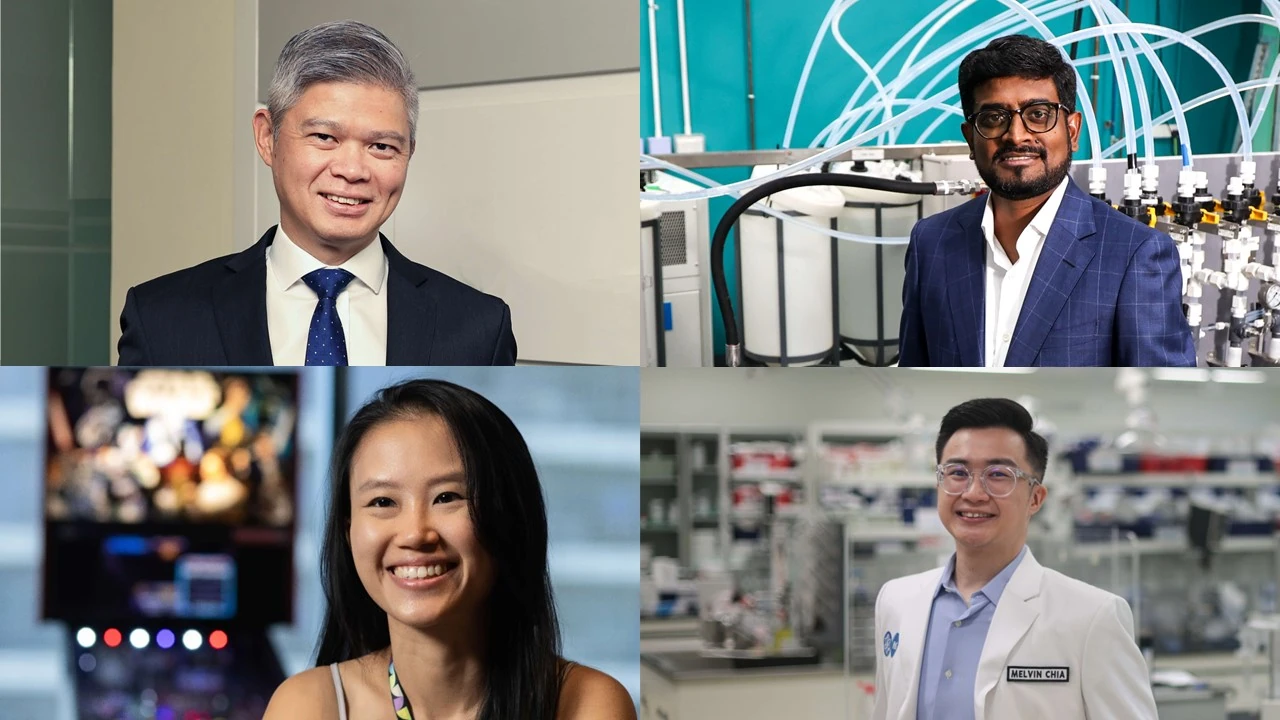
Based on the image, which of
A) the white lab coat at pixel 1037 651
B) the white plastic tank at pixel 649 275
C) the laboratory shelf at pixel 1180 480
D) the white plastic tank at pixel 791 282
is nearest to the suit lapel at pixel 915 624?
the white lab coat at pixel 1037 651

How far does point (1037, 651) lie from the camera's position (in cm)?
90

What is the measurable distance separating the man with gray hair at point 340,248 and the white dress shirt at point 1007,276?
64 centimetres

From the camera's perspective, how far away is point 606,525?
37.0 inches

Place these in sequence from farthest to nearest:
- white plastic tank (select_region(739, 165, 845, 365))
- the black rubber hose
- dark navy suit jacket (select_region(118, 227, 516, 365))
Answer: white plastic tank (select_region(739, 165, 845, 365)) < the black rubber hose < dark navy suit jacket (select_region(118, 227, 516, 365))

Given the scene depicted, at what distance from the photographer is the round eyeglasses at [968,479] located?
93 centimetres

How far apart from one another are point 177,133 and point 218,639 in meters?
1.45

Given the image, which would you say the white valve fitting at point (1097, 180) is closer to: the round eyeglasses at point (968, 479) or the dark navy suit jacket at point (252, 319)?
the dark navy suit jacket at point (252, 319)

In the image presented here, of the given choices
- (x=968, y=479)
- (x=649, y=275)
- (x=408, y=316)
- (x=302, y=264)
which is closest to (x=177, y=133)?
(x=302, y=264)

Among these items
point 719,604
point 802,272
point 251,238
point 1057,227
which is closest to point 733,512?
point 719,604

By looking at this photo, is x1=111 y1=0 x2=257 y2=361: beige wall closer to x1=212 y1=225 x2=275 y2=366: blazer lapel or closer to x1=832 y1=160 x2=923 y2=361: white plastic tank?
x1=212 y1=225 x2=275 y2=366: blazer lapel

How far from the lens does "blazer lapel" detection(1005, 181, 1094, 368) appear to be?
4.78 feet

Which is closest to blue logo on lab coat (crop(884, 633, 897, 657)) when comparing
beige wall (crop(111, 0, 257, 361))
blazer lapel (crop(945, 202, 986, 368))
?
blazer lapel (crop(945, 202, 986, 368))

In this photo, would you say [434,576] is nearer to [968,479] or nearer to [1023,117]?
[968,479]

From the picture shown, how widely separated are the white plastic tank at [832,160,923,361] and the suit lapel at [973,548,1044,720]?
185 cm
